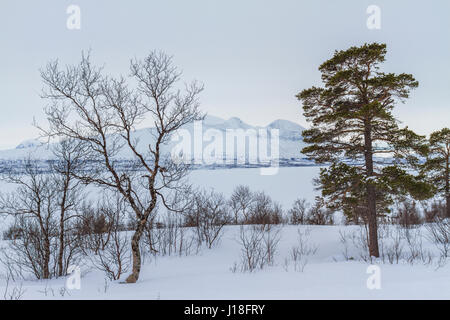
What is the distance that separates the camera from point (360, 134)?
12594mm

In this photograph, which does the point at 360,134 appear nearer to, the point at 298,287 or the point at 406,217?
the point at 298,287

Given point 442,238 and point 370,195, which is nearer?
point 370,195

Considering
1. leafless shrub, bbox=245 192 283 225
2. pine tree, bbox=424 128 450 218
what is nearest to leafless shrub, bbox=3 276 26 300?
leafless shrub, bbox=245 192 283 225

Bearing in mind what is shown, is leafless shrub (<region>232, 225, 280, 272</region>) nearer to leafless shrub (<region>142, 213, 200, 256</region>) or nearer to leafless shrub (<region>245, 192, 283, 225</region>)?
leafless shrub (<region>245, 192, 283, 225</region>)

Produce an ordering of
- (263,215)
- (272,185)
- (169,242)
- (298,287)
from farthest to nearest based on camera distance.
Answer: (272,185) → (263,215) → (169,242) → (298,287)

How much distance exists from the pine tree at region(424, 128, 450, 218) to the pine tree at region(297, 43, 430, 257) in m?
16.0

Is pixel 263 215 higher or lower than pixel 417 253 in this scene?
lower

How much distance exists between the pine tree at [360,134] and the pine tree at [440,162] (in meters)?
16.0

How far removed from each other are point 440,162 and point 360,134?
62.2ft

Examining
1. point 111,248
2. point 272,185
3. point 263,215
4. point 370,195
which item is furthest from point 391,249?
point 272,185

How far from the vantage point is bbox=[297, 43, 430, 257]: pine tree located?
1134 centimetres

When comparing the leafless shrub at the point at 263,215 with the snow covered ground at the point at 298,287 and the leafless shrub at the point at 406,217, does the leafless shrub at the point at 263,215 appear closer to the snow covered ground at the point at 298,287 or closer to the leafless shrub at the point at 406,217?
the leafless shrub at the point at 406,217
